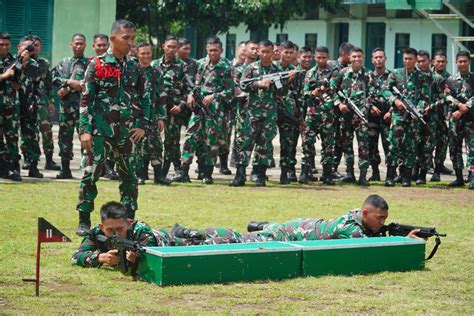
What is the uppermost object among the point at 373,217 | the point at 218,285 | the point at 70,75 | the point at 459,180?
the point at 70,75

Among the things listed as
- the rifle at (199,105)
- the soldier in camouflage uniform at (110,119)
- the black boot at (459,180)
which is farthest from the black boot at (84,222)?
the black boot at (459,180)

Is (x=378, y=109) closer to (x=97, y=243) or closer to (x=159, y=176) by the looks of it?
(x=159, y=176)

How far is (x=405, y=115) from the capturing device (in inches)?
734

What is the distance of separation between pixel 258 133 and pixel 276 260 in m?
8.20

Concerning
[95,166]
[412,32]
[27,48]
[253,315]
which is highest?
[412,32]

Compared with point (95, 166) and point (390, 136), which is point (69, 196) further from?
point (390, 136)

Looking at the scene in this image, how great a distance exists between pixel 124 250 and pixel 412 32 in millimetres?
38312

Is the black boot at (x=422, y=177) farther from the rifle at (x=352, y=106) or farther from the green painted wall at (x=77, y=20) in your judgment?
the green painted wall at (x=77, y=20)

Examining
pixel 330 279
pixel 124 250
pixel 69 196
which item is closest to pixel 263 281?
pixel 330 279

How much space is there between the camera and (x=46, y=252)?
1092 centimetres

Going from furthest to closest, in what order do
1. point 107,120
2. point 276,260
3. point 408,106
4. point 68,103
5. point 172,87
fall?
point 408,106, point 172,87, point 68,103, point 107,120, point 276,260

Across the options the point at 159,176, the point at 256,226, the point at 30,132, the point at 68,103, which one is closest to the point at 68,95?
the point at 68,103

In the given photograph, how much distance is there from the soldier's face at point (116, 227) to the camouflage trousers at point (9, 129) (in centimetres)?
780

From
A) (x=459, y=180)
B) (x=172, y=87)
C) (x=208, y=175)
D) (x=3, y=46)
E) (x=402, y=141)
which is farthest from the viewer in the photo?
(x=459, y=180)
